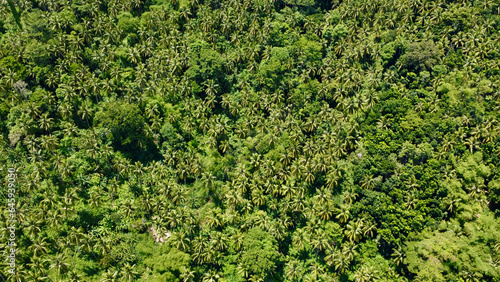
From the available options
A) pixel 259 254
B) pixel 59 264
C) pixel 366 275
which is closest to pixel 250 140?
pixel 259 254

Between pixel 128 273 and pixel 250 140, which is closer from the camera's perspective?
pixel 128 273

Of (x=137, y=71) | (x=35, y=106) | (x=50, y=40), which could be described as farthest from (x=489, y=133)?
(x=50, y=40)

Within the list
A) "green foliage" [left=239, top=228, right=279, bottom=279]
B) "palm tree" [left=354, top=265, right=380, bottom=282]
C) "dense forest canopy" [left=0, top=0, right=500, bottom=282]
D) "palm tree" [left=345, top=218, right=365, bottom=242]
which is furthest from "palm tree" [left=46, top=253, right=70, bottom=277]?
"palm tree" [left=345, top=218, right=365, bottom=242]

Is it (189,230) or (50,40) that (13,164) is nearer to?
(50,40)

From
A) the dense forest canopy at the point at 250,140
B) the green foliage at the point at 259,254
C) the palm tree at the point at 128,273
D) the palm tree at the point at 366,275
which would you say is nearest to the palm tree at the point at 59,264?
the dense forest canopy at the point at 250,140

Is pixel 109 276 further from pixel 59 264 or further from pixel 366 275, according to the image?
pixel 366 275

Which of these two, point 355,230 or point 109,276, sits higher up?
point 355,230

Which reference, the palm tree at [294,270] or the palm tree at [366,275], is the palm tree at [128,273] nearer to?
the palm tree at [294,270]

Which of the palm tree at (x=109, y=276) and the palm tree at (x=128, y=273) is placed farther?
the palm tree at (x=128, y=273)
